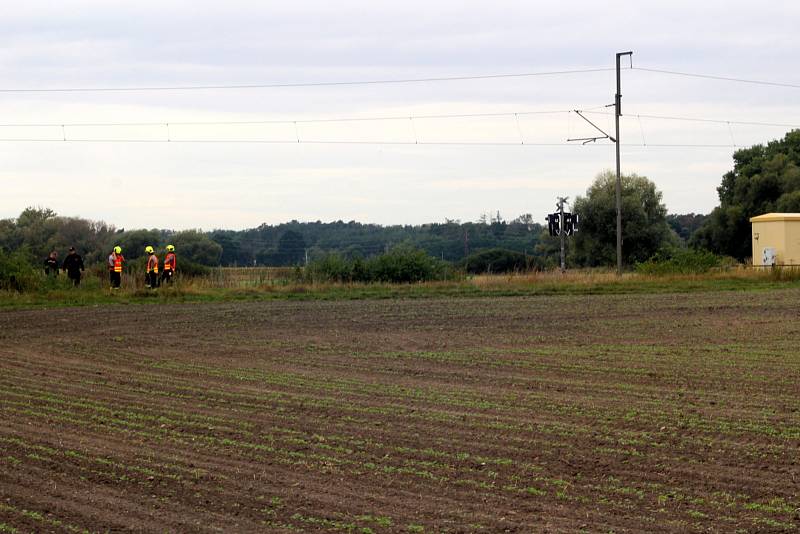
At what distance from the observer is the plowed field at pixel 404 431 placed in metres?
9.22


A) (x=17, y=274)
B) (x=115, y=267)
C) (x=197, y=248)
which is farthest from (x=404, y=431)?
(x=197, y=248)

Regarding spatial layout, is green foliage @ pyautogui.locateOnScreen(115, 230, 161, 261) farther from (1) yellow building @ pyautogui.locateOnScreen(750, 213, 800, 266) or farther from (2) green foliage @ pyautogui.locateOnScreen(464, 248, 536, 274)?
(1) yellow building @ pyautogui.locateOnScreen(750, 213, 800, 266)

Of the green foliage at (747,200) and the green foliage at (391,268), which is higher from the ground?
the green foliage at (747,200)

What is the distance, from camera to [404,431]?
41.0 ft

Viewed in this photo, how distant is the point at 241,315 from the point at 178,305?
4790 mm

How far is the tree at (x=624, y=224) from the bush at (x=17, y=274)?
157ft

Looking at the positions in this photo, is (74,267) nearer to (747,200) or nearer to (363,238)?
(747,200)

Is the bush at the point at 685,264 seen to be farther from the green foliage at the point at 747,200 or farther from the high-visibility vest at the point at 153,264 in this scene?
the green foliage at the point at 747,200

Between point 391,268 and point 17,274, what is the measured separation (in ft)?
47.9

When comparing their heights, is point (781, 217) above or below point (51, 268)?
above

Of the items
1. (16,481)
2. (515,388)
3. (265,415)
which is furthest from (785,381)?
(16,481)

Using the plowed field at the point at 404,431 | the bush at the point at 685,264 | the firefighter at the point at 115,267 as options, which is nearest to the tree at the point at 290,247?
the bush at the point at 685,264

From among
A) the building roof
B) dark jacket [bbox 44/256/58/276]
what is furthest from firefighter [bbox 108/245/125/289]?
the building roof

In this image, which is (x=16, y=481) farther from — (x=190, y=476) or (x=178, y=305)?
(x=178, y=305)
